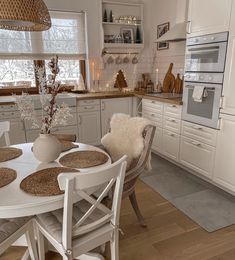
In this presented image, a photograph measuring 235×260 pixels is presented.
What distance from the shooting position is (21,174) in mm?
1438

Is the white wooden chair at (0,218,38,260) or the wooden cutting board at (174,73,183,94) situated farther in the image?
the wooden cutting board at (174,73,183,94)

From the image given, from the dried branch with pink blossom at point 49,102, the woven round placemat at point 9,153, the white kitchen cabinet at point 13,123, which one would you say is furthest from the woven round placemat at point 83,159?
the white kitchen cabinet at point 13,123

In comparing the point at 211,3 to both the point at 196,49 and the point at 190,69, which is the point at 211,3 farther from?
the point at 190,69

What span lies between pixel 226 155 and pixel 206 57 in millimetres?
1077

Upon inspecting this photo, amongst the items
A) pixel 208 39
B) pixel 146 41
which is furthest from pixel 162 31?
pixel 208 39

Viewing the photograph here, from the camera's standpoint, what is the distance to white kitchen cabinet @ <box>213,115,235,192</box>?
234 centimetres

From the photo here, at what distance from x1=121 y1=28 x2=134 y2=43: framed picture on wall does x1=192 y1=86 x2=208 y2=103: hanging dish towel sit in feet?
6.59

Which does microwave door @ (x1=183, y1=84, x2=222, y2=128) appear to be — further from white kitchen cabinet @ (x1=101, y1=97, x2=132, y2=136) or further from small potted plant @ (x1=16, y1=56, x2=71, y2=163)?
small potted plant @ (x1=16, y1=56, x2=71, y2=163)

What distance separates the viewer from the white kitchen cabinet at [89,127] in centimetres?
374

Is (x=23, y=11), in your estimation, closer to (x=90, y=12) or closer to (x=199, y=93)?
(x=199, y=93)

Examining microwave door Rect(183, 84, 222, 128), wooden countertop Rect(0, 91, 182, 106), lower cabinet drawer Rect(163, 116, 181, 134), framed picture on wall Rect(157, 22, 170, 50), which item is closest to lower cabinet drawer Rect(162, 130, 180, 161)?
lower cabinet drawer Rect(163, 116, 181, 134)

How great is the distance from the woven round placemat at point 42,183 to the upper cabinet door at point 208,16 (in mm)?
2037

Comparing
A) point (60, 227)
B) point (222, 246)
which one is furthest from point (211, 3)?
point (60, 227)

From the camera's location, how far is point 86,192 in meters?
1.29
